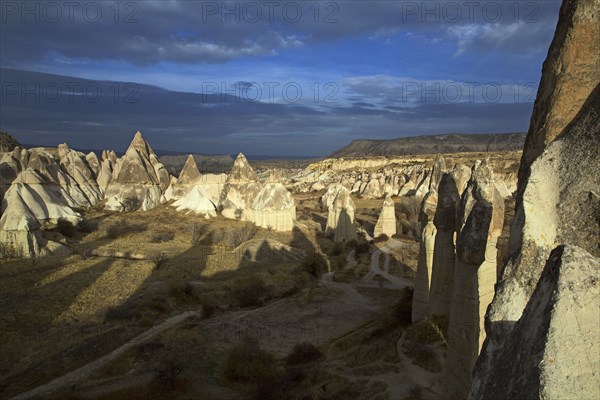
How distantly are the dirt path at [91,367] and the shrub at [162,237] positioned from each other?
489 inches

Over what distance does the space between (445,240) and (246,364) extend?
222 inches

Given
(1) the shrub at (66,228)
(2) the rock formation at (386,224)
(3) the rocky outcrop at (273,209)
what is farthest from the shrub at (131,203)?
(2) the rock formation at (386,224)

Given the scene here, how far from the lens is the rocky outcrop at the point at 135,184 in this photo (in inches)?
1463

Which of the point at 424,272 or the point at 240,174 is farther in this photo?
the point at 240,174

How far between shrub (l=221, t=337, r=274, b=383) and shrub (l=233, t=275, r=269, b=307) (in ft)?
16.8

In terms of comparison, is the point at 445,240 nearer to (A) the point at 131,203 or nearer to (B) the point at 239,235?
(B) the point at 239,235

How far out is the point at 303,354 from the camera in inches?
482

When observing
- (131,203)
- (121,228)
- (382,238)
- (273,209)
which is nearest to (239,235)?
(273,209)

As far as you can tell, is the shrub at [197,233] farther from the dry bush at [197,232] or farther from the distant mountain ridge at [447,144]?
the distant mountain ridge at [447,144]

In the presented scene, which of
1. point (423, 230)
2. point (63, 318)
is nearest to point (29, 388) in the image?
point (63, 318)

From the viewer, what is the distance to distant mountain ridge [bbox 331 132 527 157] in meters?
114

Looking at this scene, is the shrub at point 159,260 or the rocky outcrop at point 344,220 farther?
the rocky outcrop at point 344,220

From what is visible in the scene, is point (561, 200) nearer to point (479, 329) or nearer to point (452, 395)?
point (479, 329)

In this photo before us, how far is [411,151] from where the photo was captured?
131m
